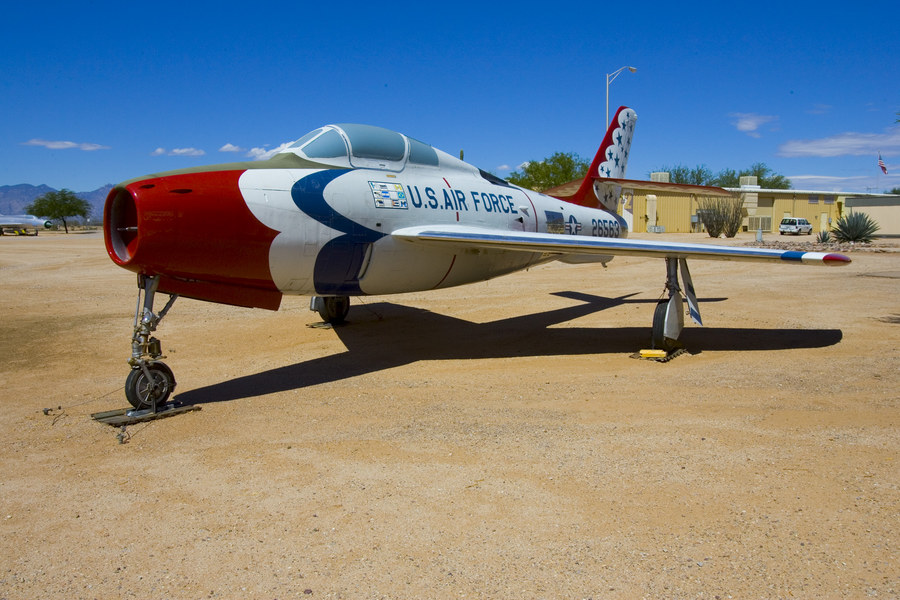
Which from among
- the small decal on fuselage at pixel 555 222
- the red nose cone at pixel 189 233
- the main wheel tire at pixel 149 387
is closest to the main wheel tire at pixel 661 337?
the small decal on fuselage at pixel 555 222

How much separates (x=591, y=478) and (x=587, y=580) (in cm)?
131

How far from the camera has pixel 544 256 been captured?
11.3m

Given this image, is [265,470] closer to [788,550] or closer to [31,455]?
[31,455]

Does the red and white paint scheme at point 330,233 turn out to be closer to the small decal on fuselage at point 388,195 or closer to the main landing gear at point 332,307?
the small decal on fuselage at point 388,195

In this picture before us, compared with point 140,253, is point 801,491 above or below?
below

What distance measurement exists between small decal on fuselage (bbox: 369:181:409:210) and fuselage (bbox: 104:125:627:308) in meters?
0.02

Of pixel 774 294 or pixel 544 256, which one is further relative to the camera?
pixel 774 294

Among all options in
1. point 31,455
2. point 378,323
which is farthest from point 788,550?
point 378,323

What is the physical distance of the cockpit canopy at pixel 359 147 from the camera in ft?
26.0

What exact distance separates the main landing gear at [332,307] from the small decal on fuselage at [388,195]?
340 centimetres

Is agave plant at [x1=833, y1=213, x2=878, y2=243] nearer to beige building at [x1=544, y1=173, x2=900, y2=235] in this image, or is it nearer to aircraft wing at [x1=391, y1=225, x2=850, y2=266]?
beige building at [x1=544, y1=173, x2=900, y2=235]

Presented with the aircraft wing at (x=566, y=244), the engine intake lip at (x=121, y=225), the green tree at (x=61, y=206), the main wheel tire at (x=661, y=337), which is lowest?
the main wheel tire at (x=661, y=337)

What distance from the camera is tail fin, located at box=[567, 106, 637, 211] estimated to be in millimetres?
13359

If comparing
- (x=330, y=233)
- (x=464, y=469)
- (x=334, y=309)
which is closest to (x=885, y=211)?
(x=334, y=309)
